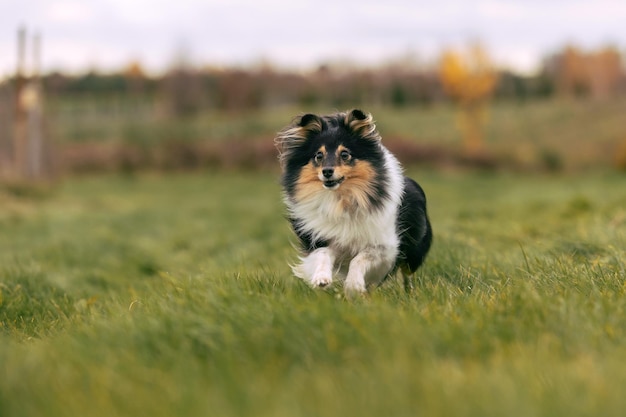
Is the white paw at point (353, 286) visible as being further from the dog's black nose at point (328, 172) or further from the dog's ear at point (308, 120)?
the dog's ear at point (308, 120)

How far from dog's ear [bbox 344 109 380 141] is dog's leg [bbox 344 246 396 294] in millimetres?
764

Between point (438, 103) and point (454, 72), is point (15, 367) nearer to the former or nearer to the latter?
point (454, 72)

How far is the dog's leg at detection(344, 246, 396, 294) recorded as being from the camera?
454 cm

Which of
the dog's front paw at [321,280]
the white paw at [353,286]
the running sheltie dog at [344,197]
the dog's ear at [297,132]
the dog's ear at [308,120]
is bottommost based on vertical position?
the white paw at [353,286]

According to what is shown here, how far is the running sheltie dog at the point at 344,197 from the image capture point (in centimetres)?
478

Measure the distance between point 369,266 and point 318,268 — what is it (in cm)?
37

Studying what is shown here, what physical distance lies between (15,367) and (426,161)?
32.9 m

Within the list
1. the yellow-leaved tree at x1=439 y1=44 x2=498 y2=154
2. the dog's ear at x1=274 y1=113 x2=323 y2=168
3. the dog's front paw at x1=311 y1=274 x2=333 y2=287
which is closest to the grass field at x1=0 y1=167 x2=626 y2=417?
the dog's front paw at x1=311 y1=274 x2=333 y2=287

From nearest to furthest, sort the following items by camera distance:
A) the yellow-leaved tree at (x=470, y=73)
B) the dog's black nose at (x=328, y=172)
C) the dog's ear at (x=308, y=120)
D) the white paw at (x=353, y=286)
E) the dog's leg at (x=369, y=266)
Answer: the white paw at (x=353, y=286), the dog's leg at (x=369, y=266), the dog's black nose at (x=328, y=172), the dog's ear at (x=308, y=120), the yellow-leaved tree at (x=470, y=73)

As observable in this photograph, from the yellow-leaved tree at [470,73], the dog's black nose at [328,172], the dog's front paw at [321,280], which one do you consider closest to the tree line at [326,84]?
the yellow-leaved tree at [470,73]

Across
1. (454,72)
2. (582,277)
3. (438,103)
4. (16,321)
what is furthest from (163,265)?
(438,103)

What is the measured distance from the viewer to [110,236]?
11.7 metres

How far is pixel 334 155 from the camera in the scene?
4809 millimetres

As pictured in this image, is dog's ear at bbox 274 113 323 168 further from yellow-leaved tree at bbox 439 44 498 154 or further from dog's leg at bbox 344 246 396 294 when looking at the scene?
yellow-leaved tree at bbox 439 44 498 154
